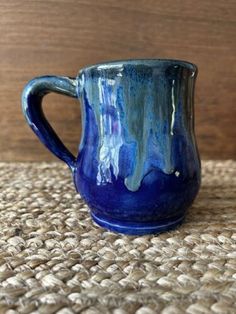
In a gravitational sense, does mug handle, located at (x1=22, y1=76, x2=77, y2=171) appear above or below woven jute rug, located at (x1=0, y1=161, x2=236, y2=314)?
above

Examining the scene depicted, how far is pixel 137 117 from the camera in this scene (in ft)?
0.99

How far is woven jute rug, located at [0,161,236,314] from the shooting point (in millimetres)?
240

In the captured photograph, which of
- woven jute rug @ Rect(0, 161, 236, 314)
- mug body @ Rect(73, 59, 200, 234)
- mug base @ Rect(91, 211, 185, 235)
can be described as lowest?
woven jute rug @ Rect(0, 161, 236, 314)

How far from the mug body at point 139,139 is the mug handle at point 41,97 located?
0.02 m

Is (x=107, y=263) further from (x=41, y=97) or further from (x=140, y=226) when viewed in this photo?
(x=41, y=97)

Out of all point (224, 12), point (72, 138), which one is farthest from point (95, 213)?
point (224, 12)

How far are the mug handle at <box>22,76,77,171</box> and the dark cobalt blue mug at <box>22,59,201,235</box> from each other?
15mm

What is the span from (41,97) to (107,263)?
156 mm

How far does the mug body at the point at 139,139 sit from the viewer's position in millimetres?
300

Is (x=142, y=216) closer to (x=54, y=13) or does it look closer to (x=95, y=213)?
(x=95, y=213)

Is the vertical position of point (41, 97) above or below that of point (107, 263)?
above

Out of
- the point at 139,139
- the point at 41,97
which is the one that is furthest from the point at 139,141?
the point at 41,97

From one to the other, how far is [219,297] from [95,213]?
136 millimetres

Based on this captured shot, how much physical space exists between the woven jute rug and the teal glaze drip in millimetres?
54
